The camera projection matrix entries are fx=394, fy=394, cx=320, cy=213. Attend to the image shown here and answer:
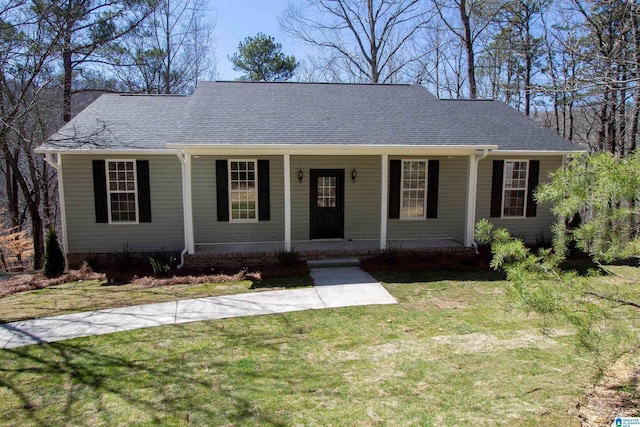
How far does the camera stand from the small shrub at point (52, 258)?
8.67 m

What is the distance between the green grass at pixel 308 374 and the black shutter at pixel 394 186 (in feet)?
15.8

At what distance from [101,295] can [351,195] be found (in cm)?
613

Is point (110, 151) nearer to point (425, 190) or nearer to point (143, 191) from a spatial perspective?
point (143, 191)

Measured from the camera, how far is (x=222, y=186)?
9.88 meters

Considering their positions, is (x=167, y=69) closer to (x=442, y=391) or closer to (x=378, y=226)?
(x=378, y=226)

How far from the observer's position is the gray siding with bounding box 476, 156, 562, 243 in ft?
34.9

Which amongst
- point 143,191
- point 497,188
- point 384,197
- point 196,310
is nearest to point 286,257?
point 384,197

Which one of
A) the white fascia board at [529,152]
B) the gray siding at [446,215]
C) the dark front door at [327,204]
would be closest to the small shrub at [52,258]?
the dark front door at [327,204]

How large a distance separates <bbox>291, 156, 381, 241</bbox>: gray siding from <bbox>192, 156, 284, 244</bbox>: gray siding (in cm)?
39

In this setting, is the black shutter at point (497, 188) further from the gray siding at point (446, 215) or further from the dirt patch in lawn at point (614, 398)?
the dirt patch in lawn at point (614, 398)

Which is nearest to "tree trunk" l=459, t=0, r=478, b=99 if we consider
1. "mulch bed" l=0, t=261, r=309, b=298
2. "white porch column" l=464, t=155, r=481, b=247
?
"white porch column" l=464, t=155, r=481, b=247

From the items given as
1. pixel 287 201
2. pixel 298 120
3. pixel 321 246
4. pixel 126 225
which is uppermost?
pixel 298 120

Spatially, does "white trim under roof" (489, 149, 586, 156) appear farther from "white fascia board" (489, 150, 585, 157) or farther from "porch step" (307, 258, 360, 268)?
"porch step" (307, 258, 360, 268)

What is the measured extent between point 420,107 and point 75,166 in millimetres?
9214
